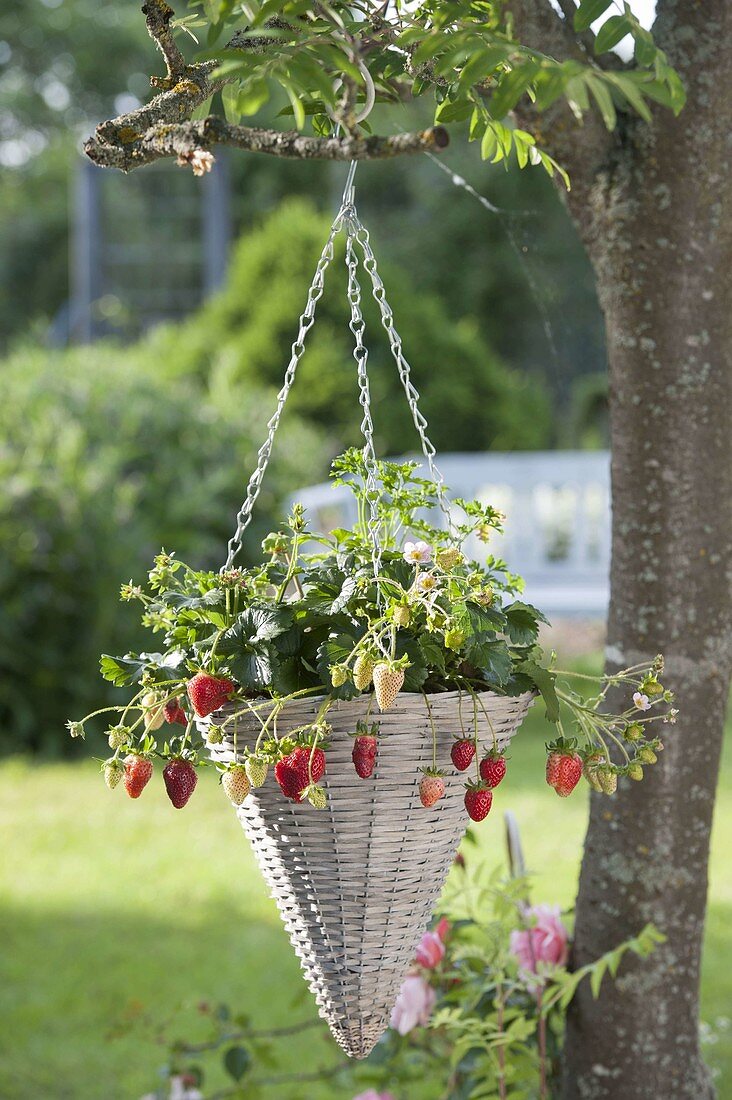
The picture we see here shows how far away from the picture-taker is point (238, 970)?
2.95 metres

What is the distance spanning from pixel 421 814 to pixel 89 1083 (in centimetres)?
161

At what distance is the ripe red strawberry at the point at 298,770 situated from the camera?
1.13m

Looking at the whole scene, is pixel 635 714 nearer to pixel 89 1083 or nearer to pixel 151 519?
pixel 89 1083

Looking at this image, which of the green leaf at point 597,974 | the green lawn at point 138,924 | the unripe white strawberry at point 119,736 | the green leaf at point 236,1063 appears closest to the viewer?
the unripe white strawberry at point 119,736

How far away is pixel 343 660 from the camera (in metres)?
1.18

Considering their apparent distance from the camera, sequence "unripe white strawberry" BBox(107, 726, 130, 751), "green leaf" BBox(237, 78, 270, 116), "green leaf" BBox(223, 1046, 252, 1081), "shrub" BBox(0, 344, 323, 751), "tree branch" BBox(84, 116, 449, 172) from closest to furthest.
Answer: "green leaf" BBox(237, 78, 270, 116)
"tree branch" BBox(84, 116, 449, 172)
"unripe white strawberry" BBox(107, 726, 130, 751)
"green leaf" BBox(223, 1046, 252, 1081)
"shrub" BBox(0, 344, 323, 751)

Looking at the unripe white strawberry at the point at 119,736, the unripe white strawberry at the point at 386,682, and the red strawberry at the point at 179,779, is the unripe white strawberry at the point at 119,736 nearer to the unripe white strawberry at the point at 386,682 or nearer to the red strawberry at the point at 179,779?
the red strawberry at the point at 179,779

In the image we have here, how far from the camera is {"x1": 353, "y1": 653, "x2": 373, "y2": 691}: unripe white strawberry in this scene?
110cm

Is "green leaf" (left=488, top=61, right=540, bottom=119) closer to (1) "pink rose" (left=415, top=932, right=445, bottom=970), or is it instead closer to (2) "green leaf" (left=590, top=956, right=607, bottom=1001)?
(2) "green leaf" (left=590, top=956, right=607, bottom=1001)

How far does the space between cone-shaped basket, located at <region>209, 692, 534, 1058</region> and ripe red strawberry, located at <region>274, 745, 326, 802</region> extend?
0.06m

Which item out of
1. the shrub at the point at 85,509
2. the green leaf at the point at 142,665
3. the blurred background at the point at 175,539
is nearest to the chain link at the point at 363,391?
the green leaf at the point at 142,665

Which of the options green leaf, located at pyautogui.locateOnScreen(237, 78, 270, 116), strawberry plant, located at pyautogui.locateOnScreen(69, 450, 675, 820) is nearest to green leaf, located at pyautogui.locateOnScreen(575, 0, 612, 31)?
green leaf, located at pyautogui.locateOnScreen(237, 78, 270, 116)

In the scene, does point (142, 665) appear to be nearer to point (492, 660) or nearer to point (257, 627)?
point (257, 627)

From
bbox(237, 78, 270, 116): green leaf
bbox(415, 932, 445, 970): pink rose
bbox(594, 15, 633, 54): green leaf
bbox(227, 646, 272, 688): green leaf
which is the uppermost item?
bbox(594, 15, 633, 54): green leaf
